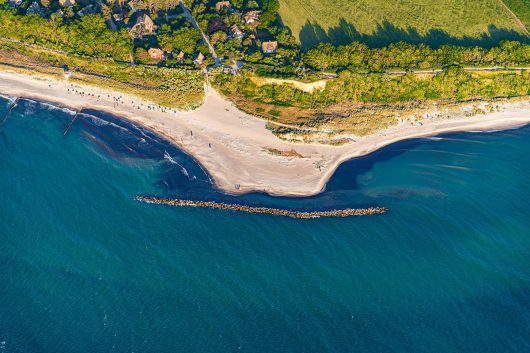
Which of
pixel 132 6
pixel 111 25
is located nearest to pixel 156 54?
pixel 111 25

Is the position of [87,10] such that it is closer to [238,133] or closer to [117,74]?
[117,74]

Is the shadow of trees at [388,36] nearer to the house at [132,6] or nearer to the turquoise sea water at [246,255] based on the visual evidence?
the turquoise sea water at [246,255]

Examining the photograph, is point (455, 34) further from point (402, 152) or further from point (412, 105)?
point (402, 152)

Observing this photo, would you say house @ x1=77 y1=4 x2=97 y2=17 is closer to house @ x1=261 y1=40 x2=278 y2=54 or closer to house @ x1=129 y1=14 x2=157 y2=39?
house @ x1=129 y1=14 x2=157 y2=39

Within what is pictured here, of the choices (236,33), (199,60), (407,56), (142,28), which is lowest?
(199,60)

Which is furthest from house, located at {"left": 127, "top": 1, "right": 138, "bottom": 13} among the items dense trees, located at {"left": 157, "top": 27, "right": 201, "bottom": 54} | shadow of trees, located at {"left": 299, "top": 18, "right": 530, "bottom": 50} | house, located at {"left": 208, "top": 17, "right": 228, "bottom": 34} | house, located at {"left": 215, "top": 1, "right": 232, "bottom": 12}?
shadow of trees, located at {"left": 299, "top": 18, "right": 530, "bottom": 50}

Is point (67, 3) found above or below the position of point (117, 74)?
above
